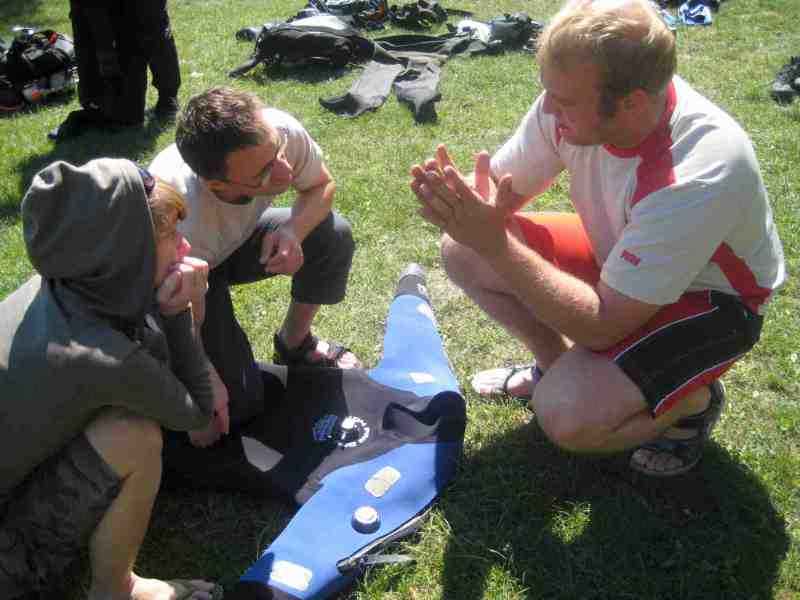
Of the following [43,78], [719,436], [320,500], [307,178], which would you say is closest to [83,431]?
[320,500]

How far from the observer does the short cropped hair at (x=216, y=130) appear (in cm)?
236

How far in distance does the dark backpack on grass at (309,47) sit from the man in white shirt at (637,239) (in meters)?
4.78

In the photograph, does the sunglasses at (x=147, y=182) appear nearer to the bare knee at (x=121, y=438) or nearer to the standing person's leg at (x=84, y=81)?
the bare knee at (x=121, y=438)

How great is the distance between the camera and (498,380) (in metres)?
3.03

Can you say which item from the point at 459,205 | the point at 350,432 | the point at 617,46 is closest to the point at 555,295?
the point at 459,205

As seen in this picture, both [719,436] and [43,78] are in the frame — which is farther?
[43,78]

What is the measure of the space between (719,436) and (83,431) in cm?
215

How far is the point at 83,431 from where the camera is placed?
1.97m

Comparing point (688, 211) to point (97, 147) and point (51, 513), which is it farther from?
point (97, 147)

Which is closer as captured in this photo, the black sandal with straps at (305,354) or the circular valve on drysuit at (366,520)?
the circular valve on drysuit at (366,520)

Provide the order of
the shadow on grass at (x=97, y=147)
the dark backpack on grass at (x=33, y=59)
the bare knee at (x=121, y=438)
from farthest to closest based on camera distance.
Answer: the dark backpack on grass at (x=33, y=59)
the shadow on grass at (x=97, y=147)
the bare knee at (x=121, y=438)

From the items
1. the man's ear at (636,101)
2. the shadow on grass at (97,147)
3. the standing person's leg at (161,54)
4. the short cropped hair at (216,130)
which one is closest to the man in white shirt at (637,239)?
the man's ear at (636,101)

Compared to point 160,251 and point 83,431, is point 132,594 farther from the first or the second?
point 160,251

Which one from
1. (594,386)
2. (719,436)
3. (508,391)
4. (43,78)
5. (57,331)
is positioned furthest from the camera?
(43,78)
